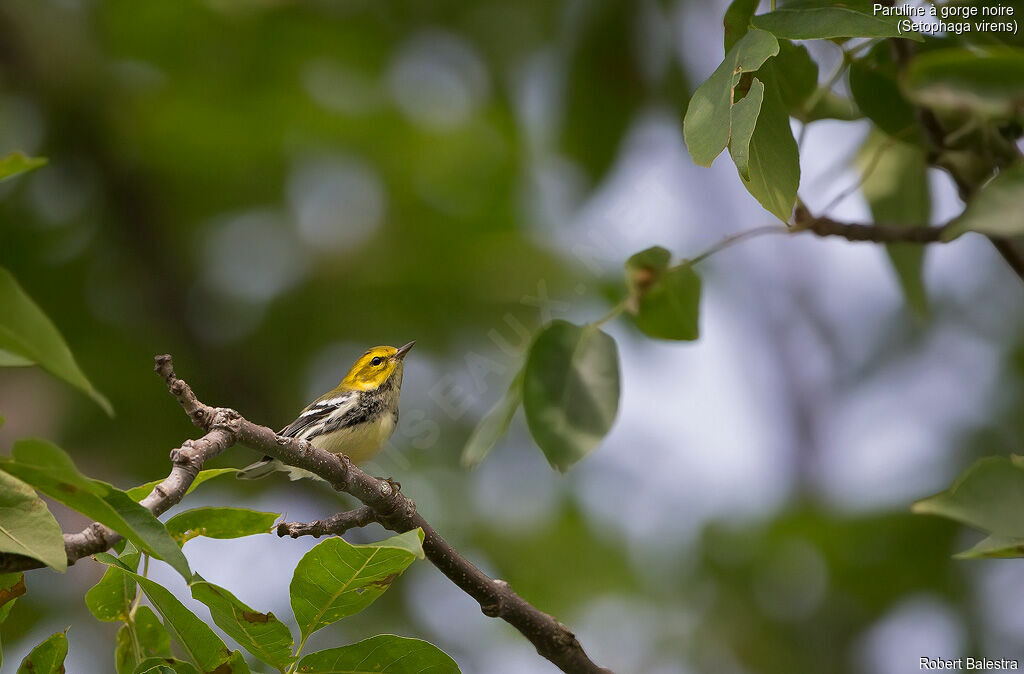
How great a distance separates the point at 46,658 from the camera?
1242 millimetres

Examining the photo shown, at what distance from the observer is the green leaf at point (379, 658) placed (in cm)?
122

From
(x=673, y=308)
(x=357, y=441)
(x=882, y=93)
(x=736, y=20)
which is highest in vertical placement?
(x=736, y=20)

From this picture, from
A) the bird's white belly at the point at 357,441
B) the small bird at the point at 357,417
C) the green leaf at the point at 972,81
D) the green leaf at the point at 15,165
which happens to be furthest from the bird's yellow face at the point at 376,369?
the green leaf at the point at 15,165

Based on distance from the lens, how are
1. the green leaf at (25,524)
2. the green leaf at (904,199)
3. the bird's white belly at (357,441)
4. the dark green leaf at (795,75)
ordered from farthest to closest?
the bird's white belly at (357,441) → the green leaf at (904,199) → the dark green leaf at (795,75) → the green leaf at (25,524)

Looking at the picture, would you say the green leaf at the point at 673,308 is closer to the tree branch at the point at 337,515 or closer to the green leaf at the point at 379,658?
the tree branch at the point at 337,515

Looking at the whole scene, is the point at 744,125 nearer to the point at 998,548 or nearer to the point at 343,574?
the point at 998,548

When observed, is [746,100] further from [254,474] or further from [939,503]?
[254,474]

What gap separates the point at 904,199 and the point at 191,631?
163cm

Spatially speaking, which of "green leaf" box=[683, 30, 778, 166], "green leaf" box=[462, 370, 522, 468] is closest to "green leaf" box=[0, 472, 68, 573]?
"green leaf" box=[462, 370, 522, 468]

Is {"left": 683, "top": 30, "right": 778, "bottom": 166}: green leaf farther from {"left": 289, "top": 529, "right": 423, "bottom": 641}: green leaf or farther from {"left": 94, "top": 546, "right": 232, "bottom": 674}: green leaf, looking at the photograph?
{"left": 94, "top": 546, "right": 232, "bottom": 674}: green leaf

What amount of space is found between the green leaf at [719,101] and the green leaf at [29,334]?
763 millimetres

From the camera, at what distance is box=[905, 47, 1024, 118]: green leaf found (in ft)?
4.27

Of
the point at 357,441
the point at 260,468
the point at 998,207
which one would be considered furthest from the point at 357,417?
the point at 998,207

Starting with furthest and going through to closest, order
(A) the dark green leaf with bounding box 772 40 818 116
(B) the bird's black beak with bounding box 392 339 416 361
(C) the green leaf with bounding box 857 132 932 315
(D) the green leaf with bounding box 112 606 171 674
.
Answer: (B) the bird's black beak with bounding box 392 339 416 361 → (C) the green leaf with bounding box 857 132 932 315 → (A) the dark green leaf with bounding box 772 40 818 116 → (D) the green leaf with bounding box 112 606 171 674
